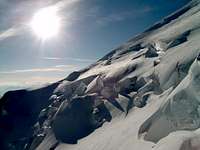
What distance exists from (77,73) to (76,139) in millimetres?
46881

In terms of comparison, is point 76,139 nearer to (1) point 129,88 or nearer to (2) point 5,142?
(1) point 129,88

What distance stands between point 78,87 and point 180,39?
32355 mm

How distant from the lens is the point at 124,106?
217ft

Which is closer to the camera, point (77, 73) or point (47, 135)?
point (47, 135)

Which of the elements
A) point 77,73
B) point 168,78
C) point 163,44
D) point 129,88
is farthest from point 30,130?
point 168,78

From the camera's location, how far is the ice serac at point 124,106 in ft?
115

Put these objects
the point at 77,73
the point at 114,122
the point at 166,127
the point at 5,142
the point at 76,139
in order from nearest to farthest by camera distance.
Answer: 1. the point at 166,127
2. the point at 114,122
3. the point at 76,139
4. the point at 5,142
5. the point at 77,73

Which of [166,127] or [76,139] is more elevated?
[166,127]

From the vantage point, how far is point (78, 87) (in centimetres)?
9062

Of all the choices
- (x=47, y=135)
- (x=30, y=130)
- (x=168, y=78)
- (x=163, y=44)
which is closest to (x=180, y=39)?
(x=163, y=44)

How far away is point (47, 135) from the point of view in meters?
78.1

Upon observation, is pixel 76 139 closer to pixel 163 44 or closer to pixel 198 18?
pixel 163 44

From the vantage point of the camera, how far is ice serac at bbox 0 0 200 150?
115 ft

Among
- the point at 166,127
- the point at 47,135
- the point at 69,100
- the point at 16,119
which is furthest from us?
the point at 16,119
